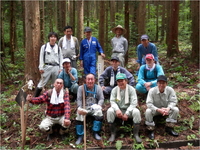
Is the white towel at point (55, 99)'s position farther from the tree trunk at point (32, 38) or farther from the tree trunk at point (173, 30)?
the tree trunk at point (173, 30)

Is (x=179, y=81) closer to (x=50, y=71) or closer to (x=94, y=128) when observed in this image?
(x=94, y=128)

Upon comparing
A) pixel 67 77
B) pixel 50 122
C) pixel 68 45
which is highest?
pixel 68 45

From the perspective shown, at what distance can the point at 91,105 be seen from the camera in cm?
491

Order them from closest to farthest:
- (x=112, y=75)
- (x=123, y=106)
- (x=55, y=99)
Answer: (x=55, y=99) < (x=123, y=106) < (x=112, y=75)

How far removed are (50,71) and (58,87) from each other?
1.38 m

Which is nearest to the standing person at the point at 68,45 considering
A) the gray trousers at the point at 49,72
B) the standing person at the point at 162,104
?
the gray trousers at the point at 49,72

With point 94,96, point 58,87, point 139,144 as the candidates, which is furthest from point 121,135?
point 58,87

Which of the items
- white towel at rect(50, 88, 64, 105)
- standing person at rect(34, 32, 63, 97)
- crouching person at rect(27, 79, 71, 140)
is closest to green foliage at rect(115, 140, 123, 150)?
crouching person at rect(27, 79, 71, 140)

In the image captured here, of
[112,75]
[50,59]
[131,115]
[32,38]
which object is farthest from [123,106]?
[32,38]

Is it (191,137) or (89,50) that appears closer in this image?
(191,137)

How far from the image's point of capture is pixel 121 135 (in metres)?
4.84

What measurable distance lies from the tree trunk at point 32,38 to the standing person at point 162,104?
4.20 meters

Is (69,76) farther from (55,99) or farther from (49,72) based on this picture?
(55,99)

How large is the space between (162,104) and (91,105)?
1.71 metres
